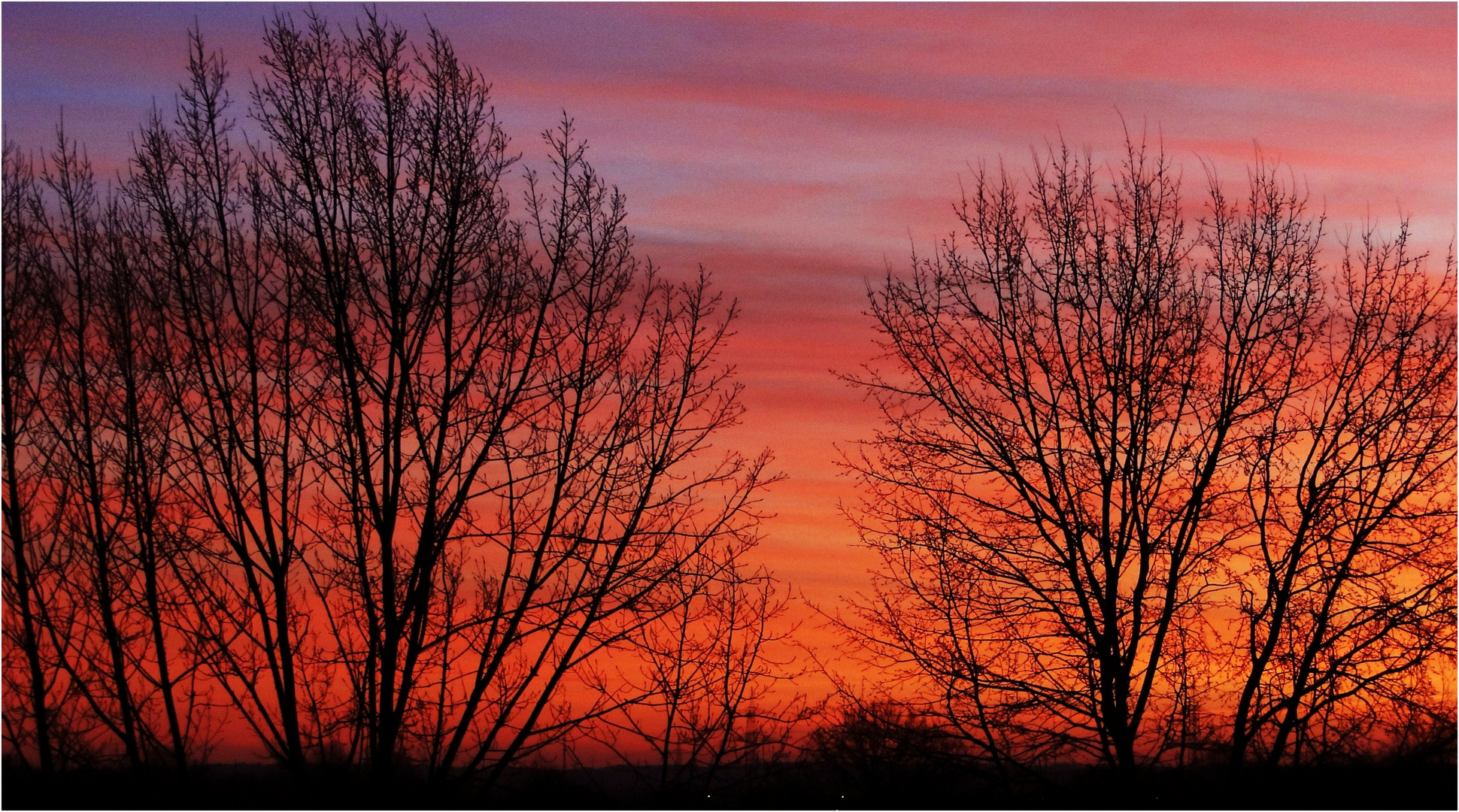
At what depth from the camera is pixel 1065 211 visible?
48.4ft

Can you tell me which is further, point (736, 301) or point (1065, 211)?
point (1065, 211)

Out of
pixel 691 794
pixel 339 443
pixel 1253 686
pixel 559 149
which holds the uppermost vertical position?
pixel 559 149

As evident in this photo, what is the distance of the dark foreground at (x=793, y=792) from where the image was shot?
11.7 metres

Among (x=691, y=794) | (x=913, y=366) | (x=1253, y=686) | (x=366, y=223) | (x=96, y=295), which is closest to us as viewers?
(x=366, y=223)

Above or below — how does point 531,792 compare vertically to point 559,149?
below

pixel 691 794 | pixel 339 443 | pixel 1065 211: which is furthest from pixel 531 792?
pixel 1065 211

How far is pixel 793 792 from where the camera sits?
64.0 feet

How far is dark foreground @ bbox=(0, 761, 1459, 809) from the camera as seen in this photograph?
11.7m

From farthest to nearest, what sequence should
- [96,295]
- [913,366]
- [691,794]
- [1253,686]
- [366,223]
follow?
[691,794], [913,366], [1253,686], [96,295], [366,223]

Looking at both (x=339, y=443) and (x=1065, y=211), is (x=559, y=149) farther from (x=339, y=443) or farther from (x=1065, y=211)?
(x=1065, y=211)

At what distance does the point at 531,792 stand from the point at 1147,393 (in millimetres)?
9418

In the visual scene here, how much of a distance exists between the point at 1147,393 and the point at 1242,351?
1.20m

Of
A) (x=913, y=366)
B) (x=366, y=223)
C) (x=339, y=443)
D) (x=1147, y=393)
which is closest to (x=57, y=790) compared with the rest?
(x=339, y=443)

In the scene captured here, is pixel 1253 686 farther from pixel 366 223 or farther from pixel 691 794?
pixel 366 223
